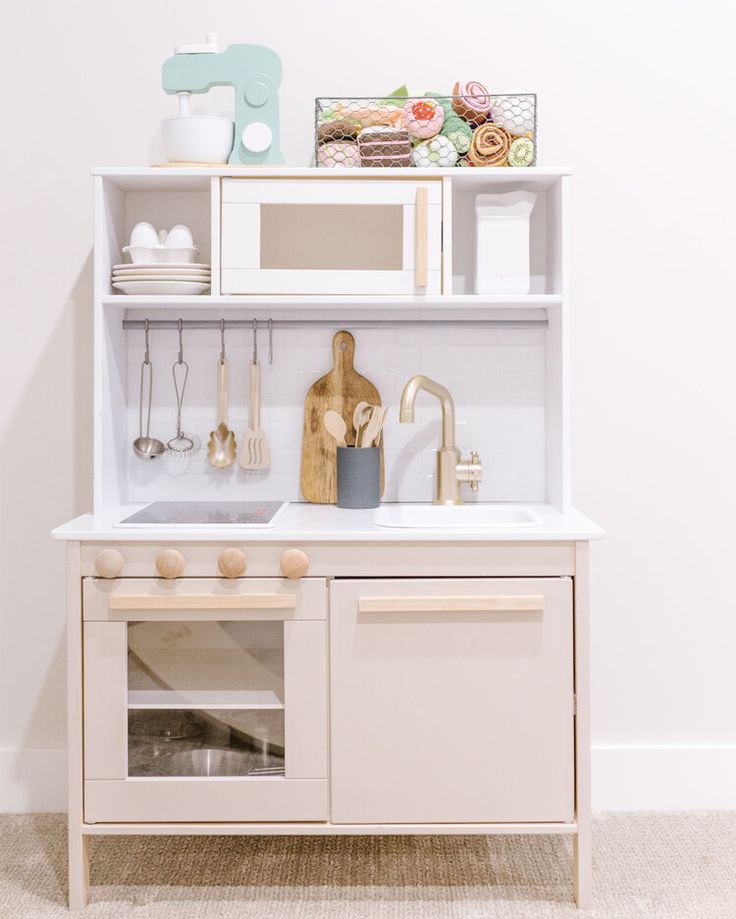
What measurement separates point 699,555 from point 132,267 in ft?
5.69

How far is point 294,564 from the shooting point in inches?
84.5

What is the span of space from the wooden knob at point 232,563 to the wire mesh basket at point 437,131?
3.32ft

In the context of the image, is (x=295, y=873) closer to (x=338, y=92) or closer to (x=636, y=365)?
(x=636, y=365)

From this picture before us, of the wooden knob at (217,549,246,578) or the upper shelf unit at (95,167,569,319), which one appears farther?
the upper shelf unit at (95,167,569,319)

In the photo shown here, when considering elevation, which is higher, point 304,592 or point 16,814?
point 304,592

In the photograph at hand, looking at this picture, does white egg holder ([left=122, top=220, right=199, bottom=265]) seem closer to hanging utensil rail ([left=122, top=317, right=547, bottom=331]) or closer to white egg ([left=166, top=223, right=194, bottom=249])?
white egg ([left=166, top=223, right=194, bottom=249])

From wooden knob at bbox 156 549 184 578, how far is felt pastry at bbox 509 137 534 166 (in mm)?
1265

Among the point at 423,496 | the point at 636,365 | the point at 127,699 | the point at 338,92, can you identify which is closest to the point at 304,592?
the point at 127,699

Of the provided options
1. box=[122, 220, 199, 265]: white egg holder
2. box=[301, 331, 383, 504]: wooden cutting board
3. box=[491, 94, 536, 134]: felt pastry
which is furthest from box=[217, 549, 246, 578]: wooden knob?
box=[491, 94, 536, 134]: felt pastry

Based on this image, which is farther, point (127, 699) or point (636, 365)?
point (636, 365)

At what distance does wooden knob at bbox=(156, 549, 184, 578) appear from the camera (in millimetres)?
2145

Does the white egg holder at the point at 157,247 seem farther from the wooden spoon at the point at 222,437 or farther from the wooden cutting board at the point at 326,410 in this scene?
the wooden cutting board at the point at 326,410

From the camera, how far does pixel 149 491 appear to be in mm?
2707

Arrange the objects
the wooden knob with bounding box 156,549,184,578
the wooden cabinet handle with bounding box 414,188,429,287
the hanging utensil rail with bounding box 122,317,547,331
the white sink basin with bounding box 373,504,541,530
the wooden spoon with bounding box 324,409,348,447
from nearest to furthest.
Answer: the wooden knob with bounding box 156,549,184,578
the wooden cabinet handle with bounding box 414,188,429,287
the white sink basin with bounding box 373,504,541,530
the wooden spoon with bounding box 324,409,348,447
the hanging utensil rail with bounding box 122,317,547,331
